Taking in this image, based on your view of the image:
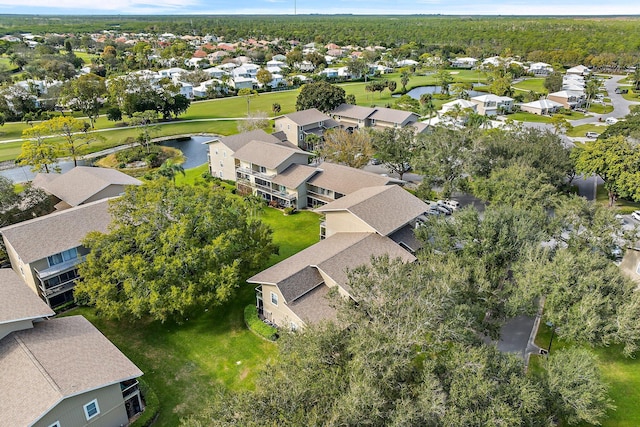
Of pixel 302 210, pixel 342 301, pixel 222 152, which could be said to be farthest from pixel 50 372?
pixel 222 152

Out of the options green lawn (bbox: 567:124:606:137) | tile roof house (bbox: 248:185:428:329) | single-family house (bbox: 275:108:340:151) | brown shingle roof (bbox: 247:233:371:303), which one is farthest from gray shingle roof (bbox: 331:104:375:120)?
brown shingle roof (bbox: 247:233:371:303)

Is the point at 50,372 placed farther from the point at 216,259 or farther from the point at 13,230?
the point at 13,230

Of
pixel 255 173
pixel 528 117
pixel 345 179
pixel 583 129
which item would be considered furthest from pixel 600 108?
pixel 255 173

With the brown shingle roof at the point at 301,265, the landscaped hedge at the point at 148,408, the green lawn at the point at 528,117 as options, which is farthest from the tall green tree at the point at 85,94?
the green lawn at the point at 528,117

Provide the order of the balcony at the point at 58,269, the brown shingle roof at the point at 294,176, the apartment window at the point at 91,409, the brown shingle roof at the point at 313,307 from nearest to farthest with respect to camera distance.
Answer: the apartment window at the point at 91,409
the brown shingle roof at the point at 313,307
the balcony at the point at 58,269
the brown shingle roof at the point at 294,176

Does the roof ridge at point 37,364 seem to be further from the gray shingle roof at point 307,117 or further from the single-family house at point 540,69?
the single-family house at point 540,69

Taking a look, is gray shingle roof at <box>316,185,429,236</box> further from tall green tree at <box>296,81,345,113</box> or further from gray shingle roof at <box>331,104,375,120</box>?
tall green tree at <box>296,81,345,113</box>
